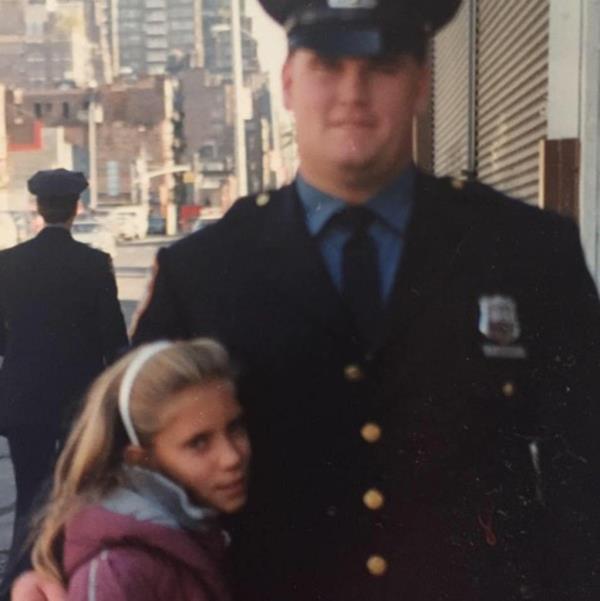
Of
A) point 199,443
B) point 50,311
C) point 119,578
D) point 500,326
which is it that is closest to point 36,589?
point 119,578

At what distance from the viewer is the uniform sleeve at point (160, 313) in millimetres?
1919

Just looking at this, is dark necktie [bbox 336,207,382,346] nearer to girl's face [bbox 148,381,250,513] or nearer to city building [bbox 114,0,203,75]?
girl's face [bbox 148,381,250,513]

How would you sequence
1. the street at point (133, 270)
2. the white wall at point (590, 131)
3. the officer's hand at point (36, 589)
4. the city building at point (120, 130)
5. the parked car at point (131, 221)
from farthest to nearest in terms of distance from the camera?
1. the white wall at point (590, 131)
2. the city building at point (120, 130)
3. the parked car at point (131, 221)
4. the street at point (133, 270)
5. the officer's hand at point (36, 589)

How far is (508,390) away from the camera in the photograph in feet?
6.19

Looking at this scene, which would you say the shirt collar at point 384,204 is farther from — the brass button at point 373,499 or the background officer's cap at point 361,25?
the brass button at point 373,499

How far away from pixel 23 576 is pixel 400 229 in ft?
2.52

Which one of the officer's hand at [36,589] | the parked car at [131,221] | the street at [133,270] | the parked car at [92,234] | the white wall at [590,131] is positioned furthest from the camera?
the parked car at [92,234]

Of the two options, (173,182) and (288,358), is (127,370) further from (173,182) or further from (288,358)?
(173,182)

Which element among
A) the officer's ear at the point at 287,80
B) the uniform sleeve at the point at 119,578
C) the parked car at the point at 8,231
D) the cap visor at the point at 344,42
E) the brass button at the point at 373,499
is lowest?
the uniform sleeve at the point at 119,578

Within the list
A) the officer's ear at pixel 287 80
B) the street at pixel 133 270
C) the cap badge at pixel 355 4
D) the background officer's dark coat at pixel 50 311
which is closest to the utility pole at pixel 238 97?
the street at pixel 133 270

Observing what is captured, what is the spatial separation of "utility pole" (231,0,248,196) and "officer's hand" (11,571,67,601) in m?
0.70

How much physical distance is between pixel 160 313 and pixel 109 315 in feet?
3.95

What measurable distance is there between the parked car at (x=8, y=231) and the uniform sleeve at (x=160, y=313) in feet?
3.16

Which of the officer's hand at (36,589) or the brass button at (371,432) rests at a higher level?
the brass button at (371,432)
